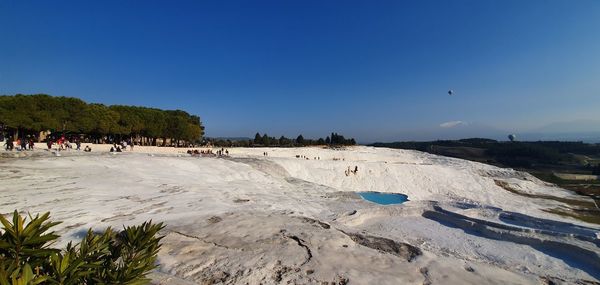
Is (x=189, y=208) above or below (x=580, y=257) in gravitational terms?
above

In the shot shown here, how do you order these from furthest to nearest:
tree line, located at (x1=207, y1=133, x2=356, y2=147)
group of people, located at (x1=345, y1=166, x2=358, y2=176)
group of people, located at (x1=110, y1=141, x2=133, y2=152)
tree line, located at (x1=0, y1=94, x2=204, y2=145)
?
1. tree line, located at (x1=207, y1=133, x2=356, y2=147)
2. tree line, located at (x1=0, y1=94, x2=204, y2=145)
3. group of people, located at (x1=345, y1=166, x2=358, y2=176)
4. group of people, located at (x1=110, y1=141, x2=133, y2=152)

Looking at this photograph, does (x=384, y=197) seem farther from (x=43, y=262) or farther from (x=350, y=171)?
(x=43, y=262)

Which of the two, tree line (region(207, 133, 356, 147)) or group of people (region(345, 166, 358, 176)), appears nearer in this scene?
group of people (region(345, 166, 358, 176))

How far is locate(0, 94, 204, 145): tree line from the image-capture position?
4334 centimetres

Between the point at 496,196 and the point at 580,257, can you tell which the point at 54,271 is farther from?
the point at 496,196

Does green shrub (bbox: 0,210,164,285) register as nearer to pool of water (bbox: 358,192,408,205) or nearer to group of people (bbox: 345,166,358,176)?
pool of water (bbox: 358,192,408,205)

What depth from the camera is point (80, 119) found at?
161 ft

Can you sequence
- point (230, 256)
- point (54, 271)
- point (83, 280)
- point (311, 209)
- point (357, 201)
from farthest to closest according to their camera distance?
point (357, 201) < point (311, 209) < point (230, 256) < point (83, 280) < point (54, 271)

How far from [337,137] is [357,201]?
84.1 m

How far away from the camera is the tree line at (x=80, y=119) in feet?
142

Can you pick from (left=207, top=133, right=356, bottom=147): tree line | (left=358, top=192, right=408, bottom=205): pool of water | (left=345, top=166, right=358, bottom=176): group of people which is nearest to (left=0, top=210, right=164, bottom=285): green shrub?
(left=358, top=192, right=408, bottom=205): pool of water

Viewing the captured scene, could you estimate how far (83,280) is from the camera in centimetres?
327

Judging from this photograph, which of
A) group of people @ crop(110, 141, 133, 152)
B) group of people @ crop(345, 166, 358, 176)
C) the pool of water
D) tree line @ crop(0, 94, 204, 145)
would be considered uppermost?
tree line @ crop(0, 94, 204, 145)

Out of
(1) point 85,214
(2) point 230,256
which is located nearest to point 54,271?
(2) point 230,256
